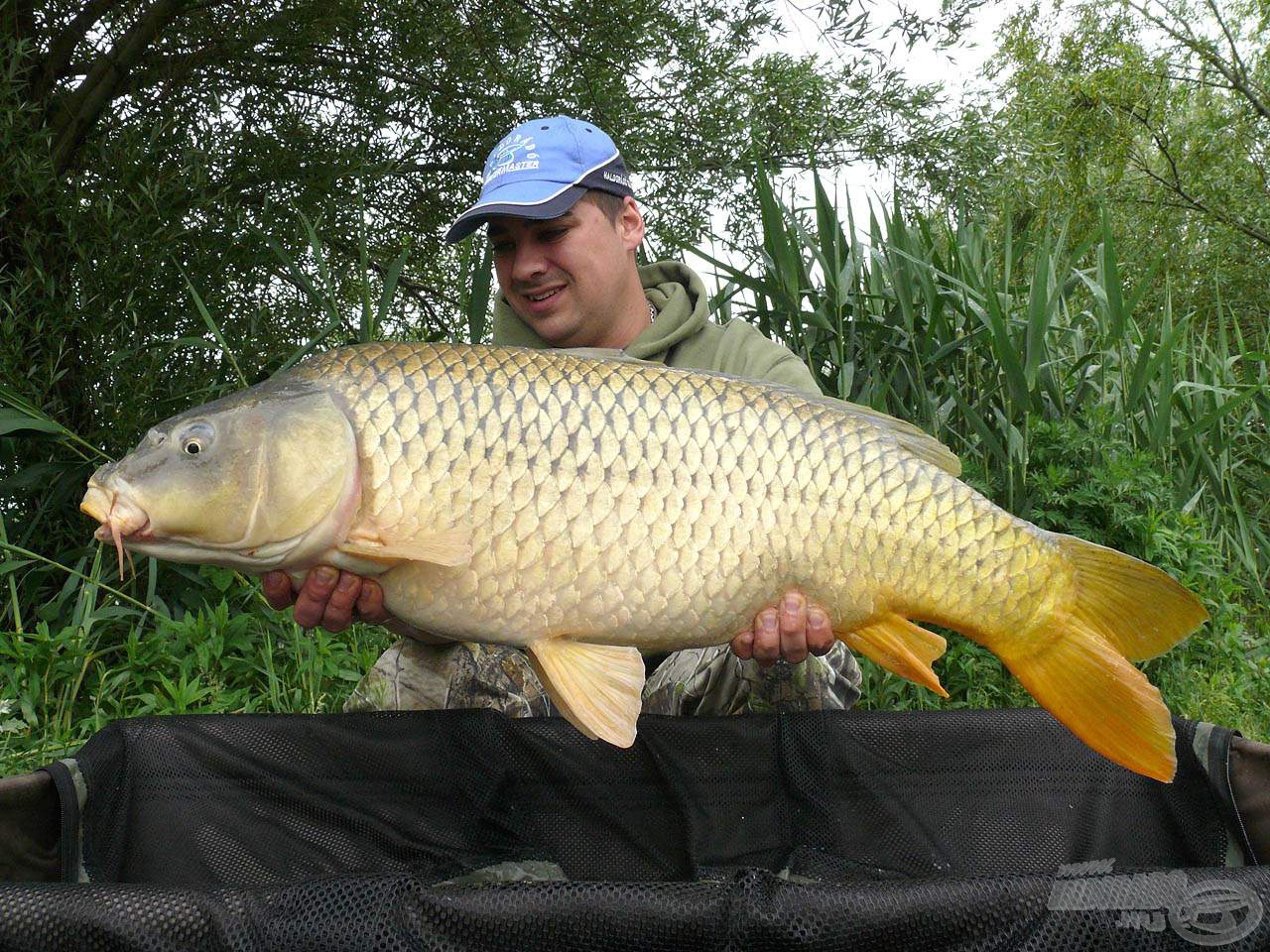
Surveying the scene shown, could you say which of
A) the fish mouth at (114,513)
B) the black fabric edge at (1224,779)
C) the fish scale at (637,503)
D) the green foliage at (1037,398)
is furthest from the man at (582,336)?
the green foliage at (1037,398)

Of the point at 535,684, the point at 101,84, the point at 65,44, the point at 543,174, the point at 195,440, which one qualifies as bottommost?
the point at 535,684

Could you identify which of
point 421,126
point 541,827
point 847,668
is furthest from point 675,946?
point 421,126

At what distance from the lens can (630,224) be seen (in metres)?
2.12

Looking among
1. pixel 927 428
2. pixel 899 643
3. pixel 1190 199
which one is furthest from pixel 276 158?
pixel 1190 199

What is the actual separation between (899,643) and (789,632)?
0.13 m

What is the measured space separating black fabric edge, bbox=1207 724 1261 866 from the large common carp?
160mm

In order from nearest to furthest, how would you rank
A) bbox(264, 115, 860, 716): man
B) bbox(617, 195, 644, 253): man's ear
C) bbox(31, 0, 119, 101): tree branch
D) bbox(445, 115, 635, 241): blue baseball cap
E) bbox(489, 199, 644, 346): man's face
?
bbox(264, 115, 860, 716): man
bbox(445, 115, 635, 241): blue baseball cap
bbox(489, 199, 644, 346): man's face
bbox(617, 195, 644, 253): man's ear
bbox(31, 0, 119, 101): tree branch

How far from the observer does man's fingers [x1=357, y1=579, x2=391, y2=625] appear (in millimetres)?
1335

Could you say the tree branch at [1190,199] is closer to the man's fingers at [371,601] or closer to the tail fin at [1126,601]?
the tail fin at [1126,601]

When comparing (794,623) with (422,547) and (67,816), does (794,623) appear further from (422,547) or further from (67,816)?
(67,816)

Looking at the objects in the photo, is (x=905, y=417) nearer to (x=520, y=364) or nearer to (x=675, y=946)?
(x=520, y=364)

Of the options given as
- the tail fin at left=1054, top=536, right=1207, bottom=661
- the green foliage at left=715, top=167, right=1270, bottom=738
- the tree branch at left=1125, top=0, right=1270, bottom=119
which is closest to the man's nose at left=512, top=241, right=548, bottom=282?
the green foliage at left=715, top=167, right=1270, bottom=738

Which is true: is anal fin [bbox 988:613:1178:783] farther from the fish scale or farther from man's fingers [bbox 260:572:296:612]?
man's fingers [bbox 260:572:296:612]

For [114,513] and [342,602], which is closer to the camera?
[114,513]
